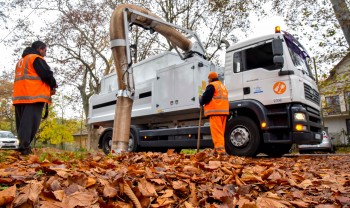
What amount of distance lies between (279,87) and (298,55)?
4.07 feet

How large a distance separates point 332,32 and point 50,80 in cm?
1226

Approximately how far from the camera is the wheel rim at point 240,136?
5.74 meters

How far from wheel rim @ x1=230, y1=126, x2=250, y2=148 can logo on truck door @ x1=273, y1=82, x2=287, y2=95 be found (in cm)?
97

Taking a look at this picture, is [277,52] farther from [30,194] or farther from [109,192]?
[30,194]

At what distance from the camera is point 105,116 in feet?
28.4

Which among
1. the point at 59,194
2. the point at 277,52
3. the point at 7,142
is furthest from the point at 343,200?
the point at 7,142

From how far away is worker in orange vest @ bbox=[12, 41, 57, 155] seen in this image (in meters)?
4.23

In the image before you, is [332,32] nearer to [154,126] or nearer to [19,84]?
[154,126]

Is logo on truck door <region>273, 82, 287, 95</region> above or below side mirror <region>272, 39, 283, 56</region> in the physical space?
below

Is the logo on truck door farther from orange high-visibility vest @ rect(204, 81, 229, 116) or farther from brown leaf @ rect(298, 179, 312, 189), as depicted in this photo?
brown leaf @ rect(298, 179, 312, 189)

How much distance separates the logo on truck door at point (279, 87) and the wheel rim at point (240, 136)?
97 centimetres

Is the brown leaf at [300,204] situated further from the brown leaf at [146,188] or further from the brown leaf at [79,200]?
the brown leaf at [79,200]

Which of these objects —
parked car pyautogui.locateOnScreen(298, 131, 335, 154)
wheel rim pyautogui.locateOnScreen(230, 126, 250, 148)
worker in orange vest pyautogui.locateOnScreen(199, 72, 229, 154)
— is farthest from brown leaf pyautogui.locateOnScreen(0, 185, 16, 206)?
parked car pyautogui.locateOnScreen(298, 131, 335, 154)

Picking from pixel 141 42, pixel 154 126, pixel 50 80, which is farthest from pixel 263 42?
pixel 141 42
